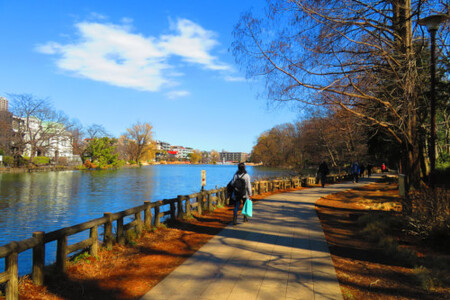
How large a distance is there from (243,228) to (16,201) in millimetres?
16879

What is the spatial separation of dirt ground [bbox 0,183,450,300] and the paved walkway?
254 mm

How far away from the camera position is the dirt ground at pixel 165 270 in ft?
14.0

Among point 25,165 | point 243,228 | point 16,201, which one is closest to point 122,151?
point 25,165

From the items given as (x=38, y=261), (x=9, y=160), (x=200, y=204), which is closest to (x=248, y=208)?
(x=200, y=204)

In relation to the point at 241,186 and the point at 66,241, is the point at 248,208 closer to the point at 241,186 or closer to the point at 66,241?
the point at 241,186

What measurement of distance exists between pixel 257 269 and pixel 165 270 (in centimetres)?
156

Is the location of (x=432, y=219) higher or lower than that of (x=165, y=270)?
higher

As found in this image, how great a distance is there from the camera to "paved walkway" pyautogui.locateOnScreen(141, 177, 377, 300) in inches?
164

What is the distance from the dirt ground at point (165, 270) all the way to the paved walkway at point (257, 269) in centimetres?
25

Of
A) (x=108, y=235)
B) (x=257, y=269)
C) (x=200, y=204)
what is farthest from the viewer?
(x=200, y=204)

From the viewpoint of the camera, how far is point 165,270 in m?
5.20

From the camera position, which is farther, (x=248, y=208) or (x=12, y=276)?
(x=248, y=208)

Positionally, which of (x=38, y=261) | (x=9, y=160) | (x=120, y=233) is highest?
(x=9, y=160)

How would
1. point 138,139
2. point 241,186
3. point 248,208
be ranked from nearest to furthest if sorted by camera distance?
1. point 241,186
2. point 248,208
3. point 138,139
